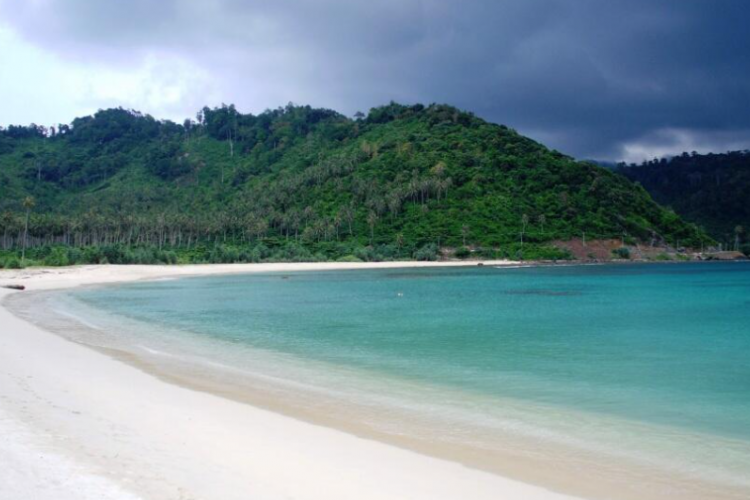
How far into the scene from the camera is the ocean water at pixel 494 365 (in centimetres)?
1004

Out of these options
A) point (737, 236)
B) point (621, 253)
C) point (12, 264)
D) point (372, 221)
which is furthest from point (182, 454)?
point (737, 236)

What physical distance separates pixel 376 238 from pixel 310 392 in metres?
96.8

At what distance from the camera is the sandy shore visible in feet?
21.9

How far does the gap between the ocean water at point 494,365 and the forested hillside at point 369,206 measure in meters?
56.7

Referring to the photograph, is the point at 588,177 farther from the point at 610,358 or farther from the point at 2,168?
→ the point at 2,168

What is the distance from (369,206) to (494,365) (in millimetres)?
104662

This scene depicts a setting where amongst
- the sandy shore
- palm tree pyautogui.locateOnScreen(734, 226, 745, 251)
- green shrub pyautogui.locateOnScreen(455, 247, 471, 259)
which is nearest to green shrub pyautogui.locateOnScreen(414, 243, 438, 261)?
green shrub pyautogui.locateOnScreen(455, 247, 471, 259)

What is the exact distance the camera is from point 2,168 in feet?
573

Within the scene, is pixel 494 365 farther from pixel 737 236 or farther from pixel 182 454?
pixel 737 236

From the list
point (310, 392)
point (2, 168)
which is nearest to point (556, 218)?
point (310, 392)

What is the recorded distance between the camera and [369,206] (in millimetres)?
121125

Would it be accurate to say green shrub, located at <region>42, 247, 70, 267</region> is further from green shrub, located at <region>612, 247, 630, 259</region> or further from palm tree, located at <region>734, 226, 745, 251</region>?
palm tree, located at <region>734, 226, 745, 251</region>

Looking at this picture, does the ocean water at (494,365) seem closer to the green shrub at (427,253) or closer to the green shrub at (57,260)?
the green shrub at (57,260)

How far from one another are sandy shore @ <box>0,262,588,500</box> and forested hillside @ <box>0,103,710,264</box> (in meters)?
70.5
